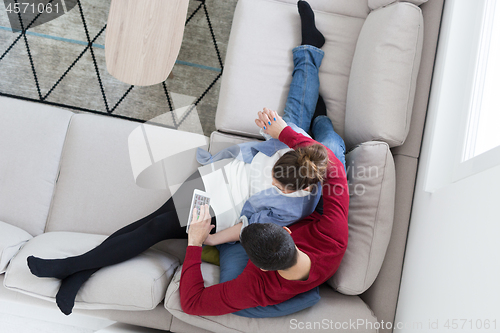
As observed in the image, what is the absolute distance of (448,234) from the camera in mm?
1225

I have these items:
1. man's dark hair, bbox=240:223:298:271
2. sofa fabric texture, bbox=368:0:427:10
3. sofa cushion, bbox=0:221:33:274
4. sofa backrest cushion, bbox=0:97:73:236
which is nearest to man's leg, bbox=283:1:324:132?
sofa fabric texture, bbox=368:0:427:10

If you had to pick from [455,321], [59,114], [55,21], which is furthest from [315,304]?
[55,21]

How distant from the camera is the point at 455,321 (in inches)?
42.2

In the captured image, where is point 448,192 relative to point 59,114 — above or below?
below

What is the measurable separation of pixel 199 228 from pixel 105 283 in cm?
43

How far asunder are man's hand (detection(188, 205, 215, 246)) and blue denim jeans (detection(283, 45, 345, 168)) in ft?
1.97

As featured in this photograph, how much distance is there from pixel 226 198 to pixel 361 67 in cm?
88

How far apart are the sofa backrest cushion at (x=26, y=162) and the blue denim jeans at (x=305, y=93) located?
1164 millimetres

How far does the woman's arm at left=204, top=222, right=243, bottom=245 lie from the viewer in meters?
1.47

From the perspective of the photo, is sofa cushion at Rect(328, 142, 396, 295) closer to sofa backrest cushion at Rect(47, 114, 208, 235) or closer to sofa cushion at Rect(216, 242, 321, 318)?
sofa cushion at Rect(216, 242, 321, 318)

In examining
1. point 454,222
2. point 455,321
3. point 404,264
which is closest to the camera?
point 455,321

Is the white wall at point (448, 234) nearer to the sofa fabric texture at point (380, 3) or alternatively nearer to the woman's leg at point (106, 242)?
the sofa fabric texture at point (380, 3)

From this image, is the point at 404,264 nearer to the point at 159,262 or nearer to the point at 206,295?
the point at 206,295

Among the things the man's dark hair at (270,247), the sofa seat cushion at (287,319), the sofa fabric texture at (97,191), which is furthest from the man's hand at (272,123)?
the sofa seat cushion at (287,319)
